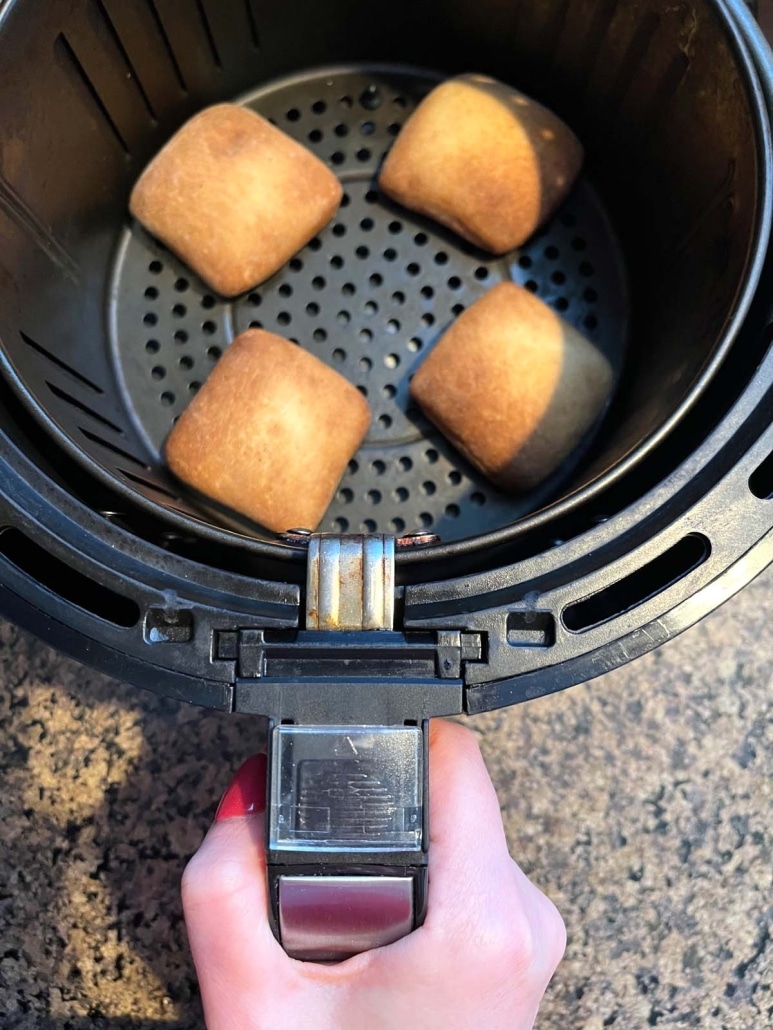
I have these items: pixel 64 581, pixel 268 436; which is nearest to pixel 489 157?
pixel 268 436

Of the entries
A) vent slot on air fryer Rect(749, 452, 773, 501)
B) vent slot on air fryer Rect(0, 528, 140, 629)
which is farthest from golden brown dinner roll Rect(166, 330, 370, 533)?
vent slot on air fryer Rect(749, 452, 773, 501)

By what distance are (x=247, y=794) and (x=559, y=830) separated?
11.7 inches

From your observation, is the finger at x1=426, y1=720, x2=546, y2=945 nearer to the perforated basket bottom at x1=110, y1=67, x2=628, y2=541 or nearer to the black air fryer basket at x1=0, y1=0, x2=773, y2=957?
the black air fryer basket at x1=0, y1=0, x2=773, y2=957

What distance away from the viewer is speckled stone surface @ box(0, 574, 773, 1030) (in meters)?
0.65

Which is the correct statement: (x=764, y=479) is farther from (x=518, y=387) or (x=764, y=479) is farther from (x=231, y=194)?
(x=231, y=194)

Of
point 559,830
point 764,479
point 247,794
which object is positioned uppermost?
point 764,479

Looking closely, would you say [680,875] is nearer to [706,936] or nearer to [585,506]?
[706,936]

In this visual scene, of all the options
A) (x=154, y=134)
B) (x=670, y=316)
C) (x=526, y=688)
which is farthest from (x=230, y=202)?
(x=526, y=688)

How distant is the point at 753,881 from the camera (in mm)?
657

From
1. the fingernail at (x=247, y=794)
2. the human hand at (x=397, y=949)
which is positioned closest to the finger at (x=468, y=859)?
the human hand at (x=397, y=949)

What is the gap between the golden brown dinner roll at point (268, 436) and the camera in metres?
0.63

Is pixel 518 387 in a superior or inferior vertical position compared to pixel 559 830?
superior

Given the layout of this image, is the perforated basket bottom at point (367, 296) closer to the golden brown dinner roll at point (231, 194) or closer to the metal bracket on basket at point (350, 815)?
the golden brown dinner roll at point (231, 194)

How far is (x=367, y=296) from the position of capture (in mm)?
722
